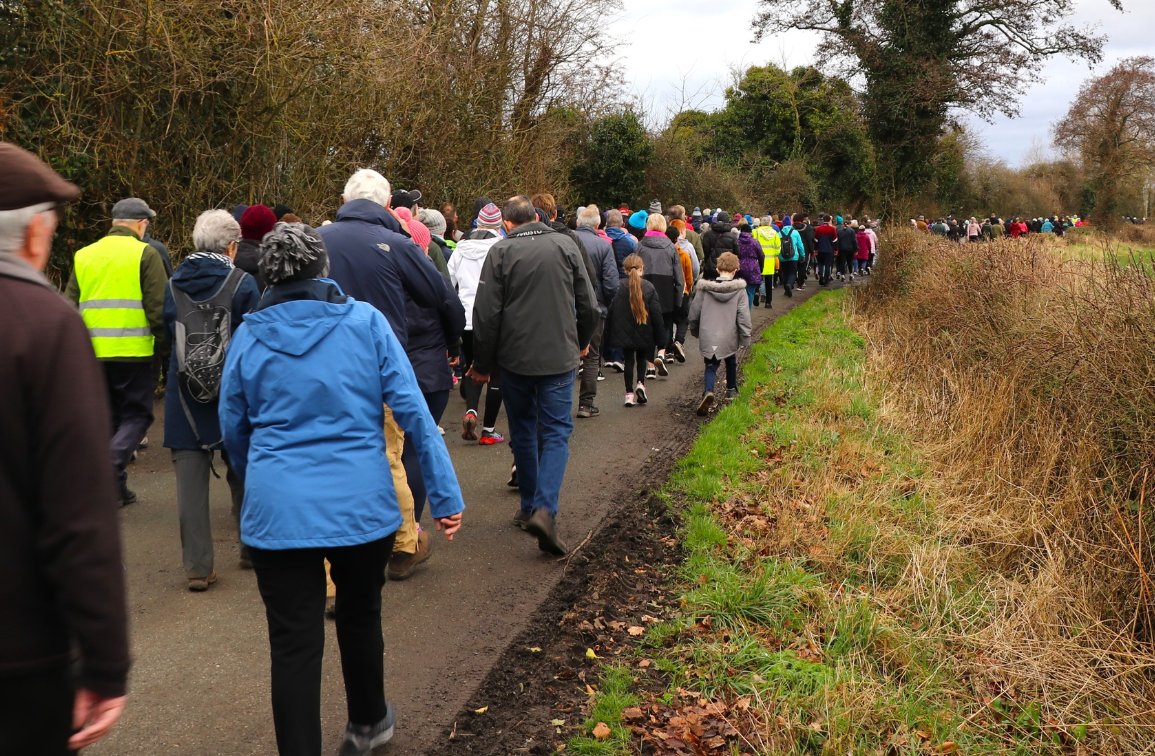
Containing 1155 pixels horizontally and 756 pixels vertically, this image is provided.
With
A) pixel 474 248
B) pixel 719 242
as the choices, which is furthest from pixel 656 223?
pixel 474 248

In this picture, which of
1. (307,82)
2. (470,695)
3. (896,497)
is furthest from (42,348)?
(307,82)

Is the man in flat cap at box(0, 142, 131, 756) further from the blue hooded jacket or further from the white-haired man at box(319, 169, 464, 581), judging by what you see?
the white-haired man at box(319, 169, 464, 581)

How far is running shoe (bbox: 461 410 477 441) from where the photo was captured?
30.7 feet

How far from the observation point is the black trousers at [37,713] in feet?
6.86

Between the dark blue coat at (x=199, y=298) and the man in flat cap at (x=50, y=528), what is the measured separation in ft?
11.5

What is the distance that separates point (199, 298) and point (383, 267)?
1069mm

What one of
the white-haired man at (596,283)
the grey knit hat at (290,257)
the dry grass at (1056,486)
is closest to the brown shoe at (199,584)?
the grey knit hat at (290,257)

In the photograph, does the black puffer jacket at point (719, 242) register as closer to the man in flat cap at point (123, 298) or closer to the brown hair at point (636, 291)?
the brown hair at point (636, 291)

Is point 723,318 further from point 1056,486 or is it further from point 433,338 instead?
point 433,338

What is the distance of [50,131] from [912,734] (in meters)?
9.20

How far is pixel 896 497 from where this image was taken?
7.61 meters

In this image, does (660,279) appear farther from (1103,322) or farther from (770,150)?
(770,150)

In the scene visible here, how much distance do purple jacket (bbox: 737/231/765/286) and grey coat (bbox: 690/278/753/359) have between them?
632 centimetres

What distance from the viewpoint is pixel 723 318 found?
10875 mm
